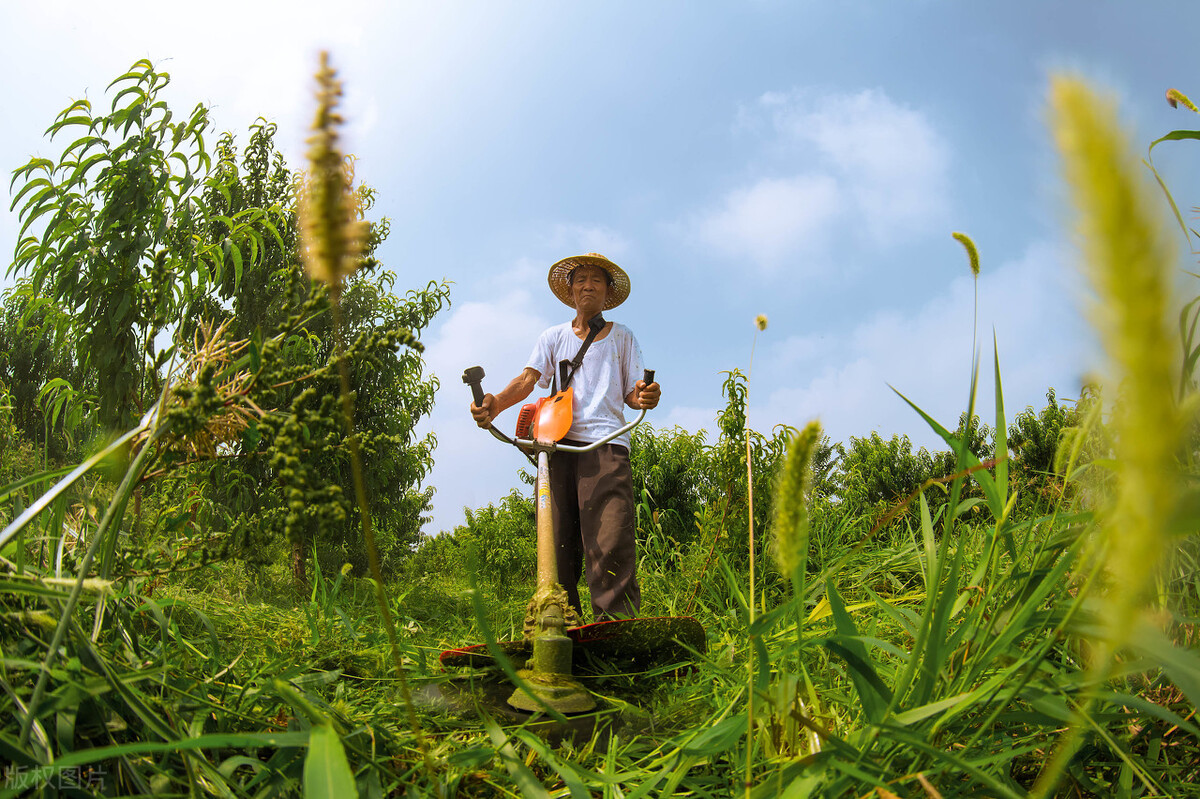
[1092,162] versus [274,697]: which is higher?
[1092,162]

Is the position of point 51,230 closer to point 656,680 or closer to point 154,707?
point 154,707

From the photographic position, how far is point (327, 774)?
0.58 m

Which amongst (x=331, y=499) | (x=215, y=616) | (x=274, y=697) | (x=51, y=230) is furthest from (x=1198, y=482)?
(x=51, y=230)

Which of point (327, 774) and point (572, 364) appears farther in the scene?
point (572, 364)

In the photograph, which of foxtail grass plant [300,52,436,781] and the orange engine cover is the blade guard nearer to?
the orange engine cover

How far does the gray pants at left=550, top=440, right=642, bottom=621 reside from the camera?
10.9 ft

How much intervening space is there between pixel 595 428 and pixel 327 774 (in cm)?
292

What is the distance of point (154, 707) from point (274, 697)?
245 mm

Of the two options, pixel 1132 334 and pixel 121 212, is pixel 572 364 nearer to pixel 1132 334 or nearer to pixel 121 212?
pixel 121 212

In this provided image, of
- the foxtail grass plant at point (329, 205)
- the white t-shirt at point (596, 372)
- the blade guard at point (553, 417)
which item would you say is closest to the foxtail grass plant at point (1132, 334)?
the foxtail grass plant at point (329, 205)

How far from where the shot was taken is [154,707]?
2.91 feet

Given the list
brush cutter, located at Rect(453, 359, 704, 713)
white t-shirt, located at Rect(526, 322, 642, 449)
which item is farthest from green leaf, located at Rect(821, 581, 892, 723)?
white t-shirt, located at Rect(526, 322, 642, 449)

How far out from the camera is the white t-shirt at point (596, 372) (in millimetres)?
3518

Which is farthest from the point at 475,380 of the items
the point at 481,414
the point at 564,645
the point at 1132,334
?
the point at 1132,334
